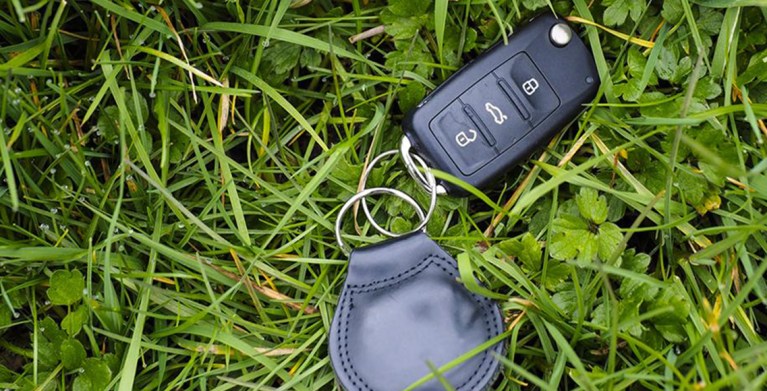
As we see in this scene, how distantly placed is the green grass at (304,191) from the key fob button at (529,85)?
0.29 feet

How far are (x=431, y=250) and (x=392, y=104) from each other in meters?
0.40

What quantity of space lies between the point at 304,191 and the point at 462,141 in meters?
0.39

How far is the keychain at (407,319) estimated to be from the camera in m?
1.78

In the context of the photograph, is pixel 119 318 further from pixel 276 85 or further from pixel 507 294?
pixel 507 294

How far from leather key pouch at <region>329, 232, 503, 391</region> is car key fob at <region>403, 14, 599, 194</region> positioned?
211 mm

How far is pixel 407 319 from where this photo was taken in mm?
1816

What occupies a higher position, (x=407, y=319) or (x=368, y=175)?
(x=368, y=175)

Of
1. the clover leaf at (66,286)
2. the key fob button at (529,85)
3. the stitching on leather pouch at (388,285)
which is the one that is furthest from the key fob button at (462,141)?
the clover leaf at (66,286)

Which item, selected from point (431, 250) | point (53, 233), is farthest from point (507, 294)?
point (53, 233)

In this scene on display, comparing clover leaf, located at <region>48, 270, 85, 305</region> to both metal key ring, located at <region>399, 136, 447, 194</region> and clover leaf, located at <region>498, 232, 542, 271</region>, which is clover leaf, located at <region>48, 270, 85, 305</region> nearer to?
metal key ring, located at <region>399, 136, 447, 194</region>

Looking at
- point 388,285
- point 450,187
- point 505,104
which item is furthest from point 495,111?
point 388,285

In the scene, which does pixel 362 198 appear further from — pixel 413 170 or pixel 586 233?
pixel 586 233

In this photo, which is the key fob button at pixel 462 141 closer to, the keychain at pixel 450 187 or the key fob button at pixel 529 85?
the keychain at pixel 450 187

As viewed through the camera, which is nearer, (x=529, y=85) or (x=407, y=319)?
(x=407, y=319)
